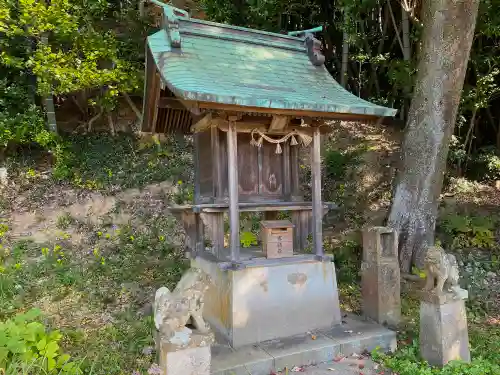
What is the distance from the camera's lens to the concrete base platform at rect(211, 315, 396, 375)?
4.00 metres

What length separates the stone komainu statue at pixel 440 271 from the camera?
3.94m

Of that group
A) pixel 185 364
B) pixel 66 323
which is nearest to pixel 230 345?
pixel 185 364

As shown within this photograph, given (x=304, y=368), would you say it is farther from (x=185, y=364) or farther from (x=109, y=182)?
(x=109, y=182)

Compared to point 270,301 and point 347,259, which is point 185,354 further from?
point 347,259

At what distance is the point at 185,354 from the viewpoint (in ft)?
9.96

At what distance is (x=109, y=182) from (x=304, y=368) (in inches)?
330

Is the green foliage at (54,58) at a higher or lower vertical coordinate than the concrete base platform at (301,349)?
higher

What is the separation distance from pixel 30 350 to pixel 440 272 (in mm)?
4390

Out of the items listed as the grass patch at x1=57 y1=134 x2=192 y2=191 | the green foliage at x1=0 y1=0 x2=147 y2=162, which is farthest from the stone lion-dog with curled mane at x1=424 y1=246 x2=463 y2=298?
the green foliage at x1=0 y1=0 x2=147 y2=162

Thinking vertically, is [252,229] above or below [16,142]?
below

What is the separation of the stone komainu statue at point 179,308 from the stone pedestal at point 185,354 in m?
0.07

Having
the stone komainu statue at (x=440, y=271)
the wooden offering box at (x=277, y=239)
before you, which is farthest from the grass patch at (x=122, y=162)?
the stone komainu statue at (x=440, y=271)

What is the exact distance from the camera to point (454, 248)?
7.38 metres

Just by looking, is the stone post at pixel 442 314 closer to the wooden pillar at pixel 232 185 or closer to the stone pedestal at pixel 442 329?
the stone pedestal at pixel 442 329
